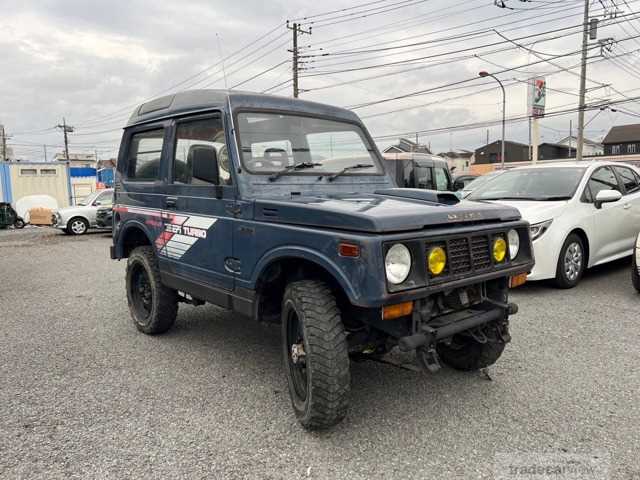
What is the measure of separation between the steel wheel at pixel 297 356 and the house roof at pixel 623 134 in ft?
220

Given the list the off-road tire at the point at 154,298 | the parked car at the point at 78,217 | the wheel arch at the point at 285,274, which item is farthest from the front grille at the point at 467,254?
the parked car at the point at 78,217

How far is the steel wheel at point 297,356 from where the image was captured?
299cm

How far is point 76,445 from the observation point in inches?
112

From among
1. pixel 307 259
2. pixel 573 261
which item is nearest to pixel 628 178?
pixel 573 261

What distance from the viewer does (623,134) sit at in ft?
197

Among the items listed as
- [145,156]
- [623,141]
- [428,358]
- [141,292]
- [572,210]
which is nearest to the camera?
[428,358]

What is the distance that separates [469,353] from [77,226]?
16393 mm

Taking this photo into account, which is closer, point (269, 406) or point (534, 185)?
point (269, 406)

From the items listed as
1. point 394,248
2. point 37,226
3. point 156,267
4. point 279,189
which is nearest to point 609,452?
point 394,248

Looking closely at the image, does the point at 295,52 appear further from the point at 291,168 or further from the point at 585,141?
the point at 585,141

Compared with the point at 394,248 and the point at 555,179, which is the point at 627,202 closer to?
the point at 555,179

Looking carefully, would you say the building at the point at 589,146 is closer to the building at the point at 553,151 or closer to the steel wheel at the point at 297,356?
the building at the point at 553,151

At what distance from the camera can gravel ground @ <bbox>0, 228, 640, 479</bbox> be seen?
2660 millimetres

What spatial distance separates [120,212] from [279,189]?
2.40 metres
